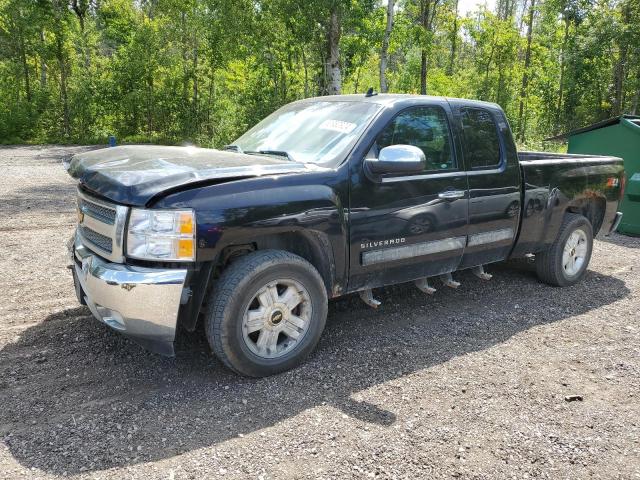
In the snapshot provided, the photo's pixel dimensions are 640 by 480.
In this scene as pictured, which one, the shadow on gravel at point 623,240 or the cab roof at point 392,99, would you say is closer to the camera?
the cab roof at point 392,99

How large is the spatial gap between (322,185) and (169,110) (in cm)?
1986

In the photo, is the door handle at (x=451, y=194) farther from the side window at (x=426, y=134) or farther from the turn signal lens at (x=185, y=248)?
the turn signal lens at (x=185, y=248)

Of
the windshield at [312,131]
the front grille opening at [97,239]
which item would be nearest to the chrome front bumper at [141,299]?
the front grille opening at [97,239]

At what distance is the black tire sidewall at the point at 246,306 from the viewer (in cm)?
338

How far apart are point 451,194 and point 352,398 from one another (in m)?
1.91

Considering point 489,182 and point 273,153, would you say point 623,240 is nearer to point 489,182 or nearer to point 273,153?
point 489,182

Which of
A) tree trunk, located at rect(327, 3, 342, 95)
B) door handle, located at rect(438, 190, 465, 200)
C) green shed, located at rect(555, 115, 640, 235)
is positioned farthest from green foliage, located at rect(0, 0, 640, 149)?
door handle, located at rect(438, 190, 465, 200)

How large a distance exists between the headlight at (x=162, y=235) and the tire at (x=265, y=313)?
1.18 ft

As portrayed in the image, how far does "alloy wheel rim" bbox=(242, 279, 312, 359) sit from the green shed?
6887mm

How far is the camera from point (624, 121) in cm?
880

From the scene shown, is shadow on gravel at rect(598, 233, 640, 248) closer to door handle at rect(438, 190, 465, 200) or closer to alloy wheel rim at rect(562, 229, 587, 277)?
alloy wheel rim at rect(562, 229, 587, 277)

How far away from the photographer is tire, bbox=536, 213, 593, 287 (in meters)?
5.67

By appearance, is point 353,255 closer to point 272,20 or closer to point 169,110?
point 272,20

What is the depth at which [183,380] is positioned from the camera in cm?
360
